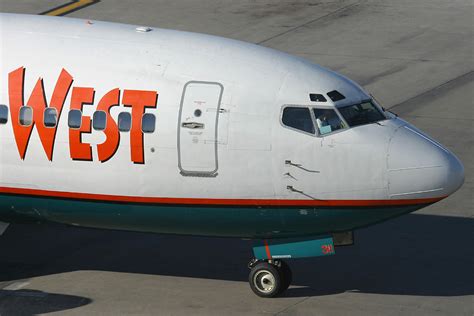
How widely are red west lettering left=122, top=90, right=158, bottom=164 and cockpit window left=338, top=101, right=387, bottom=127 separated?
11.3ft

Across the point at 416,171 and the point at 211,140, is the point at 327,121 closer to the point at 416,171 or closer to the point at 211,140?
the point at 416,171

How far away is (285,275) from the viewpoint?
868 inches

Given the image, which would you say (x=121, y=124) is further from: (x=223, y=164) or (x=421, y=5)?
(x=421, y=5)

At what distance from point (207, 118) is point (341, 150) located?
2.44 m

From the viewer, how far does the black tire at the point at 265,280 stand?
72.0ft

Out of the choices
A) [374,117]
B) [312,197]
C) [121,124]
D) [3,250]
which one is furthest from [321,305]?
[3,250]

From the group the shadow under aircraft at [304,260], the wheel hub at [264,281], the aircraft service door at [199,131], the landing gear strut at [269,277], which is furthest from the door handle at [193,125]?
the shadow under aircraft at [304,260]

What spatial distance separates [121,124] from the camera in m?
21.0

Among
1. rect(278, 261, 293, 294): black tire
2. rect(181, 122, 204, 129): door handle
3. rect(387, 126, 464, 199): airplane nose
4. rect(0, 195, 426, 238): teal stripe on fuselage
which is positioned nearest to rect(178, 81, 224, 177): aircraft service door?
rect(181, 122, 204, 129): door handle

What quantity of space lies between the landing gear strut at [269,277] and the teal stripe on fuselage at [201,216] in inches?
26.1

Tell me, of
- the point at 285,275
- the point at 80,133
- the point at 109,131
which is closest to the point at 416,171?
the point at 285,275

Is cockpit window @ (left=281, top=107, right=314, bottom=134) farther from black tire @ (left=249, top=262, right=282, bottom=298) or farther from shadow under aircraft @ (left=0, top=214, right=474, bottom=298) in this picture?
shadow under aircraft @ (left=0, top=214, right=474, bottom=298)

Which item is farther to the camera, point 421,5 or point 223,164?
point 421,5

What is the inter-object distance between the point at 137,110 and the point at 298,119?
2.88 metres
